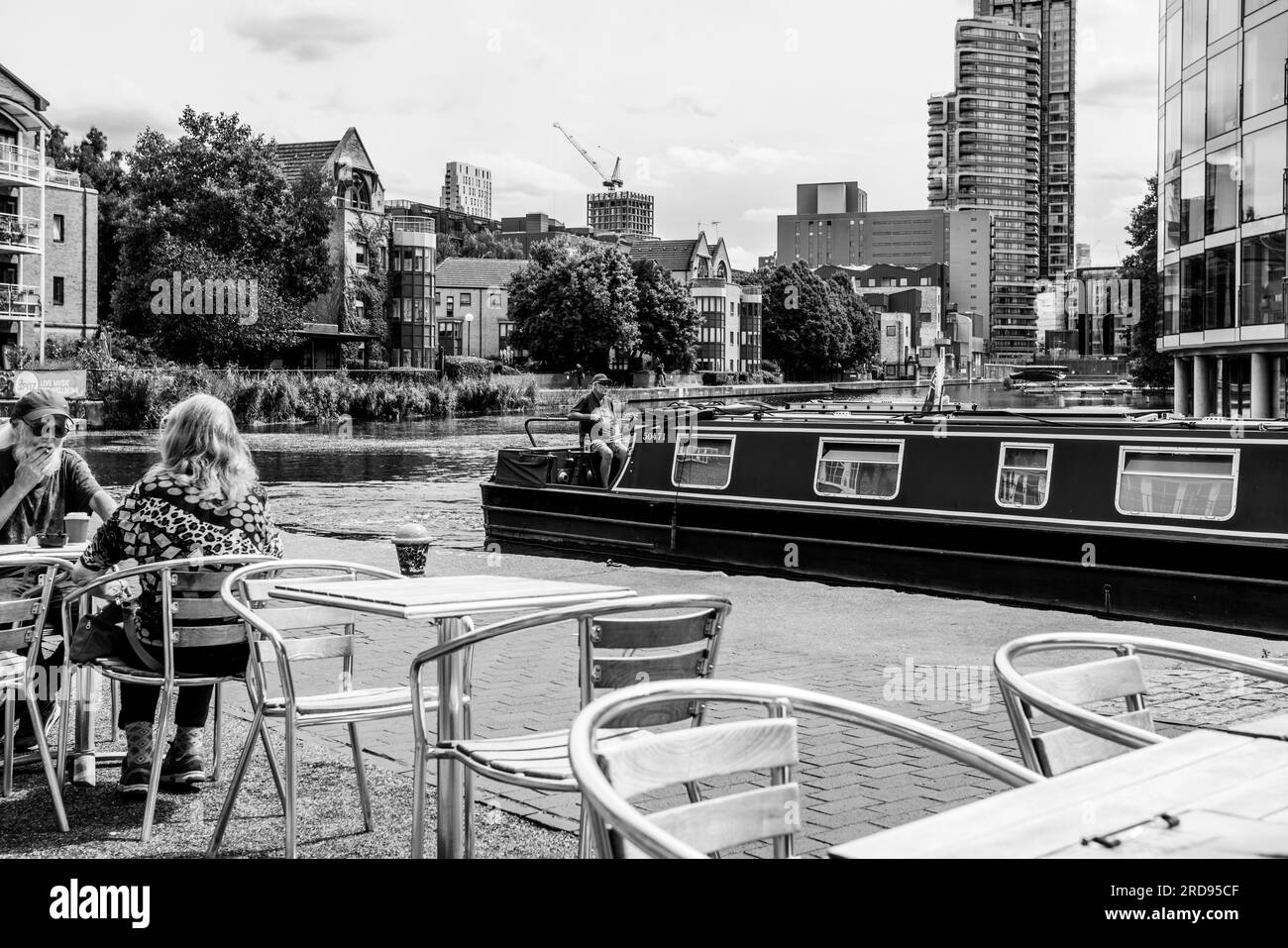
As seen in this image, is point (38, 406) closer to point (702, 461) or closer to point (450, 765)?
point (450, 765)

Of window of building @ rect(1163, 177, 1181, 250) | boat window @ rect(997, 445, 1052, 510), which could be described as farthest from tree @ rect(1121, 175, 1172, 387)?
boat window @ rect(997, 445, 1052, 510)

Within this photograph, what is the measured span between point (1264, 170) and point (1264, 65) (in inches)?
109

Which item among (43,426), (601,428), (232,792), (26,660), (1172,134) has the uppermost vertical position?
(1172,134)

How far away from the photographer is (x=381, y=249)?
96.4 metres

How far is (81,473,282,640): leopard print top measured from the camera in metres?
5.66

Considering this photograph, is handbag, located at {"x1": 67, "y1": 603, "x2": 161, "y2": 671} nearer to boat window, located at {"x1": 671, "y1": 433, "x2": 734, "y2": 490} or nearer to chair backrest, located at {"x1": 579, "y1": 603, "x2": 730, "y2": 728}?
chair backrest, located at {"x1": 579, "y1": 603, "x2": 730, "y2": 728}

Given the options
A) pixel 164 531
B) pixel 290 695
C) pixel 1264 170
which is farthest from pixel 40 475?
pixel 1264 170

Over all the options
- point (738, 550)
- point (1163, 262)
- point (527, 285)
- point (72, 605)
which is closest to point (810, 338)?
point (527, 285)

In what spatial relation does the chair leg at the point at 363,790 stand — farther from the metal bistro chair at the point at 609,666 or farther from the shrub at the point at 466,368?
the shrub at the point at 466,368

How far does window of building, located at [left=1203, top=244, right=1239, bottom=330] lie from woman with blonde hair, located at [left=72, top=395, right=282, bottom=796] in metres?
37.3

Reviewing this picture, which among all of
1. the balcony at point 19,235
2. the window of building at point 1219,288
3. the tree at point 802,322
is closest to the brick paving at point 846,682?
the window of building at point 1219,288

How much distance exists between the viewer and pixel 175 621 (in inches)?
215

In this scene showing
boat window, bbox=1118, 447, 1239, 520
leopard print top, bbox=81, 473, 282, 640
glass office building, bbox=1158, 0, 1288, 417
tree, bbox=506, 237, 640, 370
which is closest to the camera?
leopard print top, bbox=81, 473, 282, 640
